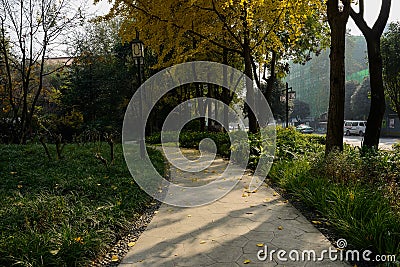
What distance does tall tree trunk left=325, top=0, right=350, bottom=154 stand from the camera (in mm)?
6500

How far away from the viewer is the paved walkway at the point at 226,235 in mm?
3158

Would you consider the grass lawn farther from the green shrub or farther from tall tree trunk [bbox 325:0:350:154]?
tall tree trunk [bbox 325:0:350:154]

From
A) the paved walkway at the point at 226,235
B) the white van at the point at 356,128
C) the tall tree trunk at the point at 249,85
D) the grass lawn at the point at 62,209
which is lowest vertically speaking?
the paved walkway at the point at 226,235

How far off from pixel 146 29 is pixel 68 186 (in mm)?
4961

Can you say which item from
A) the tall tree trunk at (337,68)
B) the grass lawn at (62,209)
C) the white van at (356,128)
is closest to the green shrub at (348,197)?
the tall tree trunk at (337,68)

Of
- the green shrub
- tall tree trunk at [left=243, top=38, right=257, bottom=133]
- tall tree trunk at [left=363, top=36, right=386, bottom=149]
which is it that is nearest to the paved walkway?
the green shrub

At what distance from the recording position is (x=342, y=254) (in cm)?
314

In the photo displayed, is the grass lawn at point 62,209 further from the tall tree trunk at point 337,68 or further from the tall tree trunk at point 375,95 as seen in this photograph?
the tall tree trunk at point 375,95

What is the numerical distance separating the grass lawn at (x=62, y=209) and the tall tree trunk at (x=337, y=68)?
368 cm

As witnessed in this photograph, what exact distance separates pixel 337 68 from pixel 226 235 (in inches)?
169

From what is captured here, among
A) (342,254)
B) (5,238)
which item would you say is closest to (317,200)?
(342,254)

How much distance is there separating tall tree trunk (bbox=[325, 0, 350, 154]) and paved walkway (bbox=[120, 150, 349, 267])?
7.69 ft

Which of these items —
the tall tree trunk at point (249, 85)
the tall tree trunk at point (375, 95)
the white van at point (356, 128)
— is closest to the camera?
the tall tree trunk at point (375, 95)

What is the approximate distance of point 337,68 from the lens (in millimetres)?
6492
